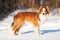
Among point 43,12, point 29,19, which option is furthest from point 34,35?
point 43,12

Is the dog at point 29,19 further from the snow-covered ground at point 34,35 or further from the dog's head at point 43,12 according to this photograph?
the snow-covered ground at point 34,35

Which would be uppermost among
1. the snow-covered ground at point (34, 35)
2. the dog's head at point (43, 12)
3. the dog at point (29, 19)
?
the dog's head at point (43, 12)

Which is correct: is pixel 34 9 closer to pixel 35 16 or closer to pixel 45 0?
pixel 45 0

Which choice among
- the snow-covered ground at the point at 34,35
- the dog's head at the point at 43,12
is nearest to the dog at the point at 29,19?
the dog's head at the point at 43,12

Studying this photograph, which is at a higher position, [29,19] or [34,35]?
[29,19]

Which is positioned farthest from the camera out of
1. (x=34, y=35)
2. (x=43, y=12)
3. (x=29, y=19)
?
(x=29, y=19)

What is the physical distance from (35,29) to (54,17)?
3.33 metres

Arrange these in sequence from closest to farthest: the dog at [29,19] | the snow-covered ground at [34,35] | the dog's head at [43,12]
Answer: the snow-covered ground at [34,35] → the dog's head at [43,12] → the dog at [29,19]

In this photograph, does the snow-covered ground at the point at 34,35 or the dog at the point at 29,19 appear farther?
the dog at the point at 29,19

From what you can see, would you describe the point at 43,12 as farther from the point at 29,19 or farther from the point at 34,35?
the point at 34,35

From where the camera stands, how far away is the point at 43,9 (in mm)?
6848

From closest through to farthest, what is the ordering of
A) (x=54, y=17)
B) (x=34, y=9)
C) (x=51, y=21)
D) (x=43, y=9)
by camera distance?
(x=43, y=9), (x=51, y=21), (x=54, y=17), (x=34, y=9)

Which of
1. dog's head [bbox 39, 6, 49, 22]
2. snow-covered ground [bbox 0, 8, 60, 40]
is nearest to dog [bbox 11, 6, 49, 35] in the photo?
dog's head [bbox 39, 6, 49, 22]

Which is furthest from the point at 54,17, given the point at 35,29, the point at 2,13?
the point at 35,29
